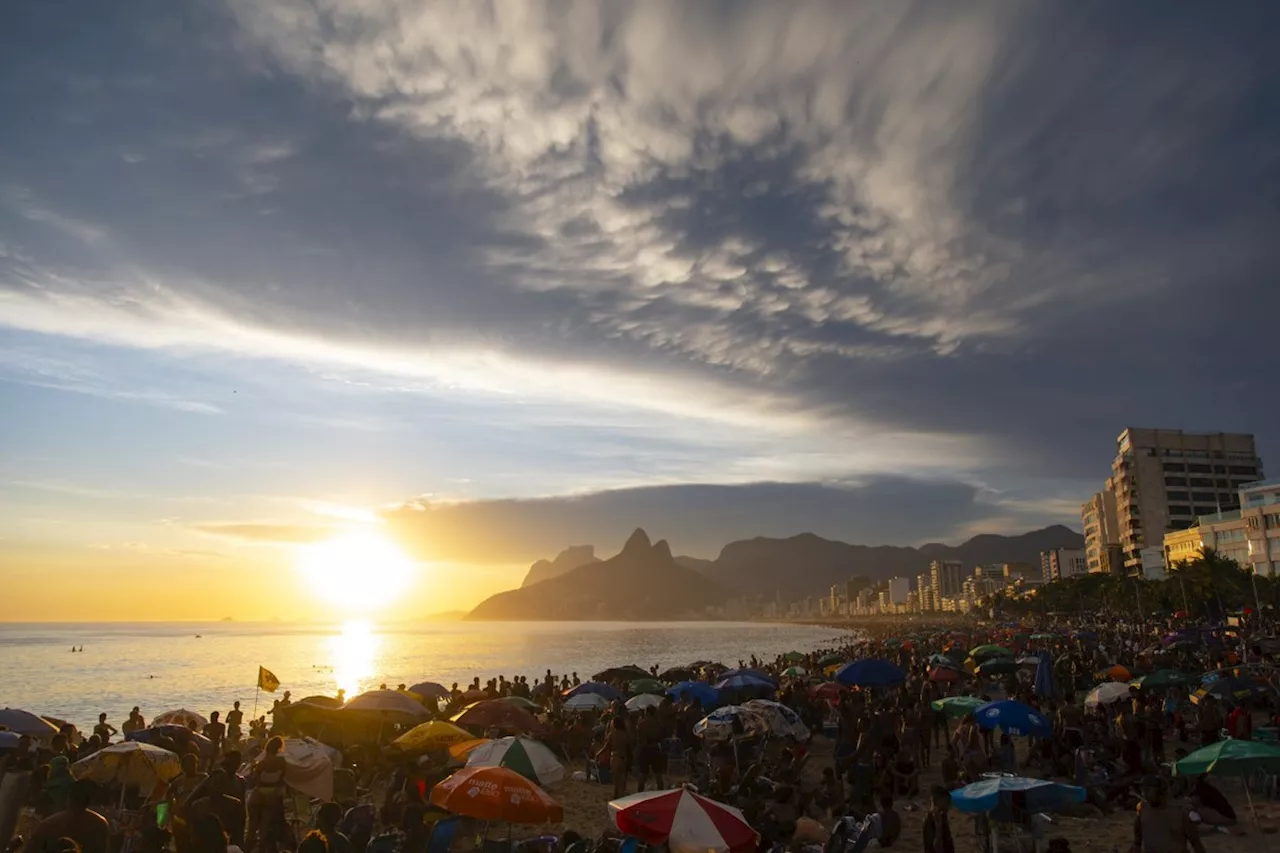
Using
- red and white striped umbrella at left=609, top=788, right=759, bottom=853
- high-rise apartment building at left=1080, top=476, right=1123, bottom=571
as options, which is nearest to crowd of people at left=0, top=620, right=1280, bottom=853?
red and white striped umbrella at left=609, top=788, right=759, bottom=853

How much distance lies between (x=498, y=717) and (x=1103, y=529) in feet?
464

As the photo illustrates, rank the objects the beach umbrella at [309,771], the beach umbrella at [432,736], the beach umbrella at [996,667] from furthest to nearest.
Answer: the beach umbrella at [996,667] < the beach umbrella at [432,736] < the beach umbrella at [309,771]

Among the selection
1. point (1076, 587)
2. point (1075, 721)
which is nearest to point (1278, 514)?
point (1076, 587)

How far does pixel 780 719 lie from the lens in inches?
628

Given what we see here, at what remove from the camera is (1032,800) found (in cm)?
852

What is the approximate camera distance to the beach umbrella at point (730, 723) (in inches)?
608

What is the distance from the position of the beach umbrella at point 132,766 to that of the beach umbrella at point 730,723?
30.0 ft

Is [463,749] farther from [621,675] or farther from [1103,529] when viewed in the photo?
[1103,529]

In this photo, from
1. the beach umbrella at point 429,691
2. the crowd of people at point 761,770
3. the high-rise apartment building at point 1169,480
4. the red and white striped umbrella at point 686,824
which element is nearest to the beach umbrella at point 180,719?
the crowd of people at point 761,770

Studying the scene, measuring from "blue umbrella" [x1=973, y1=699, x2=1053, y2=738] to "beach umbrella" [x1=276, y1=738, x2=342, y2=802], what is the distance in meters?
10.7

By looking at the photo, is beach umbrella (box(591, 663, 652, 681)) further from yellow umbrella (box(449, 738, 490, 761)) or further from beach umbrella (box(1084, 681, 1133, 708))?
yellow umbrella (box(449, 738, 490, 761))

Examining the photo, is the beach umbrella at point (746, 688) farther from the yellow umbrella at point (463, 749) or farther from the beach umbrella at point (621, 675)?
the yellow umbrella at point (463, 749)

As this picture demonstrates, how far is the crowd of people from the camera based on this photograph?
870 centimetres

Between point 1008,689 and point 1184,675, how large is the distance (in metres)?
4.91
